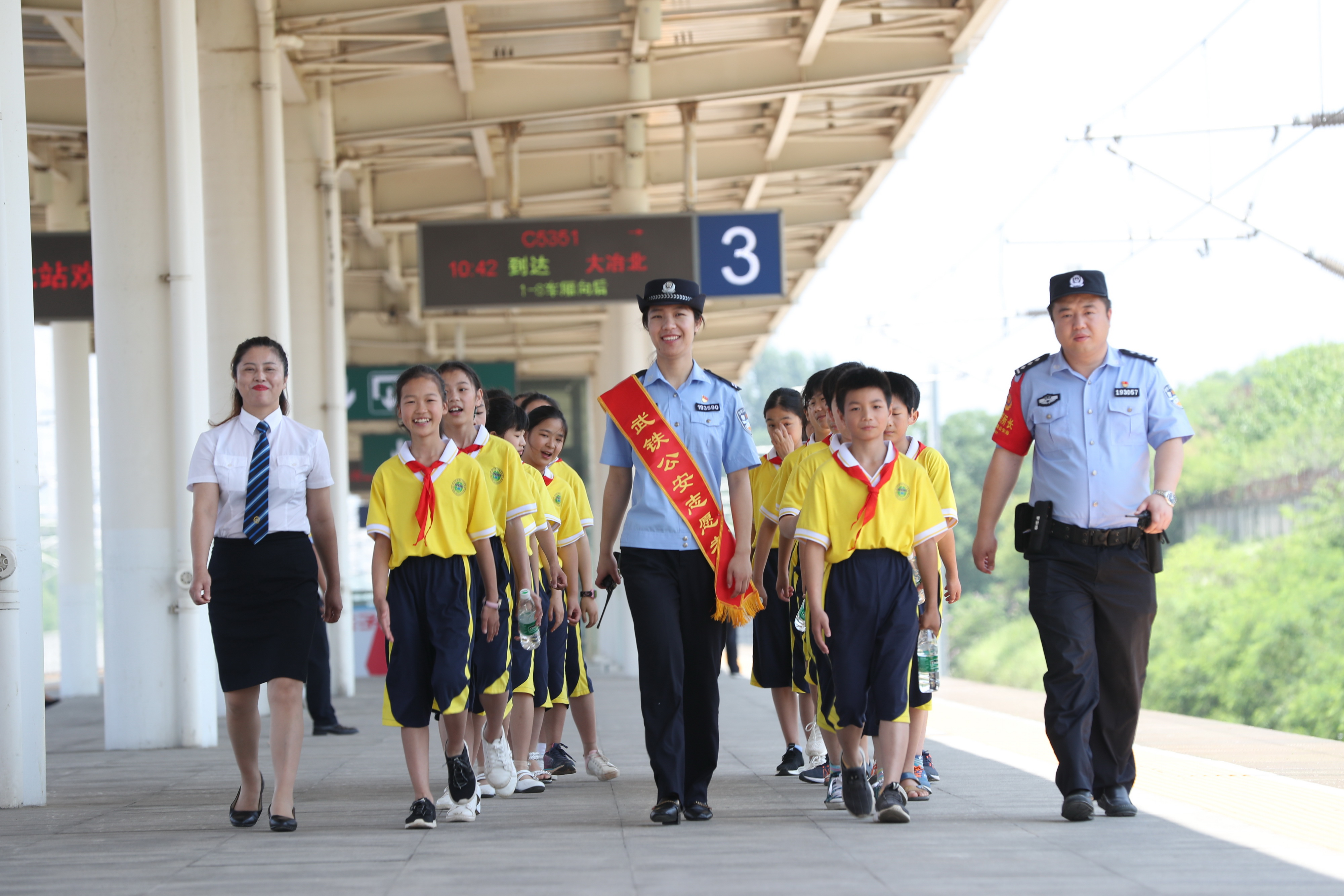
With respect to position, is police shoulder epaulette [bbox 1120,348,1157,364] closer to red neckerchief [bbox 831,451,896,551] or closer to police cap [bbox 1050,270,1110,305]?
police cap [bbox 1050,270,1110,305]

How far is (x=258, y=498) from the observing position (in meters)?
5.34

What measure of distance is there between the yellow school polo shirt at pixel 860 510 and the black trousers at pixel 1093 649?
468 mm

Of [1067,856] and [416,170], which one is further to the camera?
[416,170]

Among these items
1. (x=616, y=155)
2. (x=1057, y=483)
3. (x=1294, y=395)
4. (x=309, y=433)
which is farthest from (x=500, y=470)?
(x=1294, y=395)

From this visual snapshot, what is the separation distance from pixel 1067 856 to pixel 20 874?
10.3 ft

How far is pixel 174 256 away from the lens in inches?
346

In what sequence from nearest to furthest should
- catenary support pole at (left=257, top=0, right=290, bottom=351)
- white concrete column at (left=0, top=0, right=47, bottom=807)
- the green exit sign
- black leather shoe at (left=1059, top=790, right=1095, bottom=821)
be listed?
black leather shoe at (left=1059, top=790, right=1095, bottom=821) < white concrete column at (left=0, top=0, right=47, bottom=807) < catenary support pole at (left=257, top=0, right=290, bottom=351) < the green exit sign

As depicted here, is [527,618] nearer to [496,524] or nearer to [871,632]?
[496,524]

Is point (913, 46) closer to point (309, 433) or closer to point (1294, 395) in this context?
point (309, 433)

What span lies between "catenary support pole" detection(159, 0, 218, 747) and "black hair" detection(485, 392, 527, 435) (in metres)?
2.77

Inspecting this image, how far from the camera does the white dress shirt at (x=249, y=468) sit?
5355 millimetres

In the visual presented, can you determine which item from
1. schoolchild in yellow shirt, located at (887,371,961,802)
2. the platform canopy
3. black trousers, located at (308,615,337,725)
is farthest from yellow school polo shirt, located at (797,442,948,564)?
the platform canopy

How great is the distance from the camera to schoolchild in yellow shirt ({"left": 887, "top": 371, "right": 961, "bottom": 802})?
5.80m

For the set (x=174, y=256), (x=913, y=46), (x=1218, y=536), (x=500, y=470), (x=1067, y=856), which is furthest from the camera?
(x=1218, y=536)
